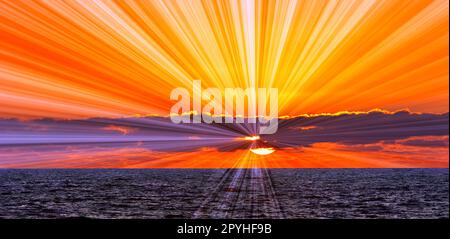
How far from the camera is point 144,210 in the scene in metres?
70.6
